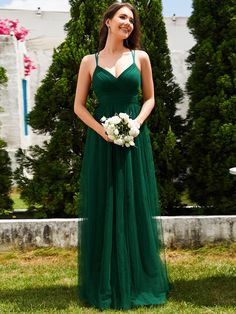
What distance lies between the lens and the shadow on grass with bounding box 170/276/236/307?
4.01 metres

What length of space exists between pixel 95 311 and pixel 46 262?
1.65 metres

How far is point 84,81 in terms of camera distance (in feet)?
13.2

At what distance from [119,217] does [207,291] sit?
1.01 m

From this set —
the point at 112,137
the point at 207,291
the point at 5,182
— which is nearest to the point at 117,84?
the point at 112,137

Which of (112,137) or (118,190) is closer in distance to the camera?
A: (112,137)

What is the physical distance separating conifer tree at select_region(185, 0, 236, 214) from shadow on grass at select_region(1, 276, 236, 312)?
63.2 inches

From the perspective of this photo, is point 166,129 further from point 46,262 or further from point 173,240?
point 46,262

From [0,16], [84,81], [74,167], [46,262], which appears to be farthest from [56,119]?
[0,16]

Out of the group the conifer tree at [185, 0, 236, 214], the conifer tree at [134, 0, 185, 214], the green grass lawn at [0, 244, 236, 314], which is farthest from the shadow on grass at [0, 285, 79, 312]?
the conifer tree at [185, 0, 236, 214]

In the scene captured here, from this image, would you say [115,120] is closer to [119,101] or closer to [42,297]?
[119,101]

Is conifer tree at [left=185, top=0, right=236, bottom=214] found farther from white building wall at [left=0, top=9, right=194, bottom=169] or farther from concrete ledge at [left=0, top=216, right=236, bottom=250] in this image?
white building wall at [left=0, top=9, right=194, bottom=169]

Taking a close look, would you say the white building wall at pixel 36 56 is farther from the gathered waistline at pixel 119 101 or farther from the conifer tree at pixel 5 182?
the gathered waistline at pixel 119 101

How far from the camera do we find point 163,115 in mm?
6215

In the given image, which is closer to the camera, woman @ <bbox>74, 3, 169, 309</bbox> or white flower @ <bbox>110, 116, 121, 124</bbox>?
white flower @ <bbox>110, 116, 121, 124</bbox>
